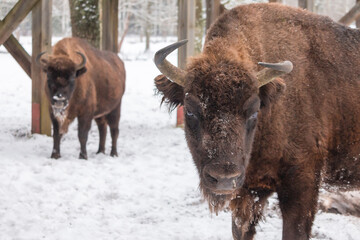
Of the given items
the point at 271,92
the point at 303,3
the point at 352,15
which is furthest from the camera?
the point at 303,3

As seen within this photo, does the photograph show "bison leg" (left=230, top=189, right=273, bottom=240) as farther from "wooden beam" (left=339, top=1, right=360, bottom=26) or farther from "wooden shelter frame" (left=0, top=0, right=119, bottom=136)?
"wooden shelter frame" (left=0, top=0, right=119, bottom=136)

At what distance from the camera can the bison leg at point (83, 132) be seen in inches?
290

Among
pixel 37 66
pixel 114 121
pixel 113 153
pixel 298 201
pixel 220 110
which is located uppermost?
pixel 220 110

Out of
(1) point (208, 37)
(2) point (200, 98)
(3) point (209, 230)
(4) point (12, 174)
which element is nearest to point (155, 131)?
(4) point (12, 174)

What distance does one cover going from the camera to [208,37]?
3.58 m

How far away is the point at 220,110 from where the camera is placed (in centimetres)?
277

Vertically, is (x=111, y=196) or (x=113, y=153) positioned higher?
(x=111, y=196)

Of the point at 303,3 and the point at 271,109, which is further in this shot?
the point at 303,3

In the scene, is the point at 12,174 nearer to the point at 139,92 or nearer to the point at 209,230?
the point at 209,230

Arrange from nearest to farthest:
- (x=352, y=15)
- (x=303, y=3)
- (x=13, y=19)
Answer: (x=13, y=19) < (x=352, y=15) < (x=303, y=3)

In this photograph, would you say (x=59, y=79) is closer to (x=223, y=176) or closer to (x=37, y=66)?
(x=37, y=66)

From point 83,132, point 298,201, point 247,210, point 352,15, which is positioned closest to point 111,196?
point 247,210

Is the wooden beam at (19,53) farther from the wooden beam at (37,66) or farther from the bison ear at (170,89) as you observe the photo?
the bison ear at (170,89)

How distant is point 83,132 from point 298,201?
4958 millimetres
